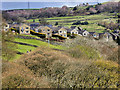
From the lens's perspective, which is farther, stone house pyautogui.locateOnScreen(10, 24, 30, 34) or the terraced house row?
the terraced house row

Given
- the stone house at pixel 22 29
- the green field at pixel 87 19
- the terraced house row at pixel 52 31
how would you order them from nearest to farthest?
1. the stone house at pixel 22 29
2. the terraced house row at pixel 52 31
3. the green field at pixel 87 19

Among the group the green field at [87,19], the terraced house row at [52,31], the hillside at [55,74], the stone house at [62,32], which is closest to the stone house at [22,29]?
the terraced house row at [52,31]

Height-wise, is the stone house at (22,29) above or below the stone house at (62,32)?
above

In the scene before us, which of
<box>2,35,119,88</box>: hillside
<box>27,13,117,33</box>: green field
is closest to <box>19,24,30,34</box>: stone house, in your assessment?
<box>27,13,117,33</box>: green field

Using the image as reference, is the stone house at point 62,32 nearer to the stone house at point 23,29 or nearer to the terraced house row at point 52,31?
the terraced house row at point 52,31

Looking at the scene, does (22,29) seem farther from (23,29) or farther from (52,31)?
(52,31)

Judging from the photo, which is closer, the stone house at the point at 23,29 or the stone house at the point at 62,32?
the stone house at the point at 23,29

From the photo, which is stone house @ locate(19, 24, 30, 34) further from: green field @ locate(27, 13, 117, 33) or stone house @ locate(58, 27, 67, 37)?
green field @ locate(27, 13, 117, 33)

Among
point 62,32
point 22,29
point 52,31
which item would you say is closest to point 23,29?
point 22,29

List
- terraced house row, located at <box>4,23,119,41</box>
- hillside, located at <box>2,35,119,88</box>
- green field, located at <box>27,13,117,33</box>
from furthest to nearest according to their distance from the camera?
green field, located at <box>27,13,117,33</box> < terraced house row, located at <box>4,23,119,41</box> < hillside, located at <box>2,35,119,88</box>

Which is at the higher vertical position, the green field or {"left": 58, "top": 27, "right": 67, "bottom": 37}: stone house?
the green field

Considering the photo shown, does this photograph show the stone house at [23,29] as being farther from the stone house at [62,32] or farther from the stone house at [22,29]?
the stone house at [62,32]

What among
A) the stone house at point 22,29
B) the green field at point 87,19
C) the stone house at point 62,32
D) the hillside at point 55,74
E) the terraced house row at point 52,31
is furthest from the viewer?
the green field at point 87,19

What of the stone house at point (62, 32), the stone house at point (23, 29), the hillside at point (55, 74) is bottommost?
the hillside at point (55, 74)
